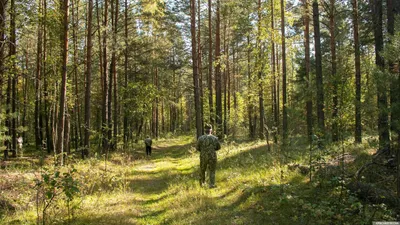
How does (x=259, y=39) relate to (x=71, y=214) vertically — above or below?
above

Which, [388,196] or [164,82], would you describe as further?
[164,82]

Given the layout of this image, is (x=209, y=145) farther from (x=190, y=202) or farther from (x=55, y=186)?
(x=55, y=186)

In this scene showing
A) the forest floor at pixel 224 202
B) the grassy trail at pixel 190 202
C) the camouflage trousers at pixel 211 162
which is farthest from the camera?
the camouflage trousers at pixel 211 162

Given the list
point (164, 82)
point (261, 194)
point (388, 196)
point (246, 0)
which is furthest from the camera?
point (164, 82)

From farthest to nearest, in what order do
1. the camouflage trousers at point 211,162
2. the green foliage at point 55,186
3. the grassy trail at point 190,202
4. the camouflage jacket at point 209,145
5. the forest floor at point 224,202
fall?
the camouflage jacket at point 209,145
the camouflage trousers at point 211,162
the grassy trail at point 190,202
the forest floor at point 224,202
the green foliage at point 55,186

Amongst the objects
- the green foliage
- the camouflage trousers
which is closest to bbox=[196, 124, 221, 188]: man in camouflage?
the camouflage trousers

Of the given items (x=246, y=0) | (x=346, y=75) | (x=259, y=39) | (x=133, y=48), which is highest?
(x=246, y=0)

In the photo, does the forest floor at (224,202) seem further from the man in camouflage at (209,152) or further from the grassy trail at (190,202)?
the man in camouflage at (209,152)

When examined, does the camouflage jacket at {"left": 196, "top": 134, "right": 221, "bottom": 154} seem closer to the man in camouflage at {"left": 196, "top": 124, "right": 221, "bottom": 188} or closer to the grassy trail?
the man in camouflage at {"left": 196, "top": 124, "right": 221, "bottom": 188}

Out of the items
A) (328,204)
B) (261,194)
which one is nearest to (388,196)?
(328,204)

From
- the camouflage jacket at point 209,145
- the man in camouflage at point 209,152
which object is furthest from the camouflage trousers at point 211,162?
the camouflage jacket at point 209,145

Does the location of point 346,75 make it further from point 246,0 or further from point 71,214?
point 246,0

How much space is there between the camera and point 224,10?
16422mm

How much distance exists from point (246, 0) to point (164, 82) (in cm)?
1805
